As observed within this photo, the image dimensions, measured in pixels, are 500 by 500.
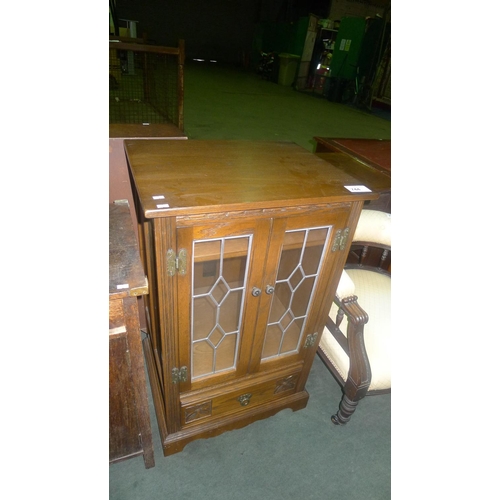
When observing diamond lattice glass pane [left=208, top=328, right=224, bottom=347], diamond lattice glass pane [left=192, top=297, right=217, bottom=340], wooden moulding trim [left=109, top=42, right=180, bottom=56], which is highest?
wooden moulding trim [left=109, top=42, right=180, bottom=56]

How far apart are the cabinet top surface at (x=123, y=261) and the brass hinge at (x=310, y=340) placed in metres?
0.75

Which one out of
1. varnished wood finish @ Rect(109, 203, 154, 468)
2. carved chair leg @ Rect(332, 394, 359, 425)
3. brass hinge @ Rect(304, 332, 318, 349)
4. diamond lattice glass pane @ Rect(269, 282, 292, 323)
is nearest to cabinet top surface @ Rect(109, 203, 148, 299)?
varnished wood finish @ Rect(109, 203, 154, 468)

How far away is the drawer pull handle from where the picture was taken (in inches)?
53.3


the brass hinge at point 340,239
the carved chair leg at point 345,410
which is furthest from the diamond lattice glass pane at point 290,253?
the carved chair leg at point 345,410

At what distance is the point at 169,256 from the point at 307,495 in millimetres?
1193

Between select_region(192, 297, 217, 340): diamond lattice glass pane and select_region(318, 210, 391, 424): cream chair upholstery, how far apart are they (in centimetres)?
54

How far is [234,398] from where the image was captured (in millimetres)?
1339

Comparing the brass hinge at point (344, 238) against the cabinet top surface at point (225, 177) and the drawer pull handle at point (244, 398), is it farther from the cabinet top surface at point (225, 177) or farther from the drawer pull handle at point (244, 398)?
the drawer pull handle at point (244, 398)

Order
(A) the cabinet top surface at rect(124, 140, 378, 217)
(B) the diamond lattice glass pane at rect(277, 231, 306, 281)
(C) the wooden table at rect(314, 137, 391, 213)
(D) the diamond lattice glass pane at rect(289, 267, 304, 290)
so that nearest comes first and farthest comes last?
(A) the cabinet top surface at rect(124, 140, 378, 217) < (B) the diamond lattice glass pane at rect(277, 231, 306, 281) < (D) the diamond lattice glass pane at rect(289, 267, 304, 290) < (C) the wooden table at rect(314, 137, 391, 213)

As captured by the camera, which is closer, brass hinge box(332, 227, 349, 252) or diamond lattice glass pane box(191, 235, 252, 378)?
diamond lattice glass pane box(191, 235, 252, 378)

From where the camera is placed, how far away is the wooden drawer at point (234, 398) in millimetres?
1259

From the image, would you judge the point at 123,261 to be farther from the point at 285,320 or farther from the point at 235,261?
the point at 285,320

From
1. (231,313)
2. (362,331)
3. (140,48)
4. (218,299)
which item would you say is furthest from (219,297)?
(140,48)

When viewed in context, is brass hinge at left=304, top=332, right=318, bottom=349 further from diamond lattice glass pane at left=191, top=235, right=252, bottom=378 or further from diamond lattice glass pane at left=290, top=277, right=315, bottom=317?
diamond lattice glass pane at left=191, top=235, right=252, bottom=378
